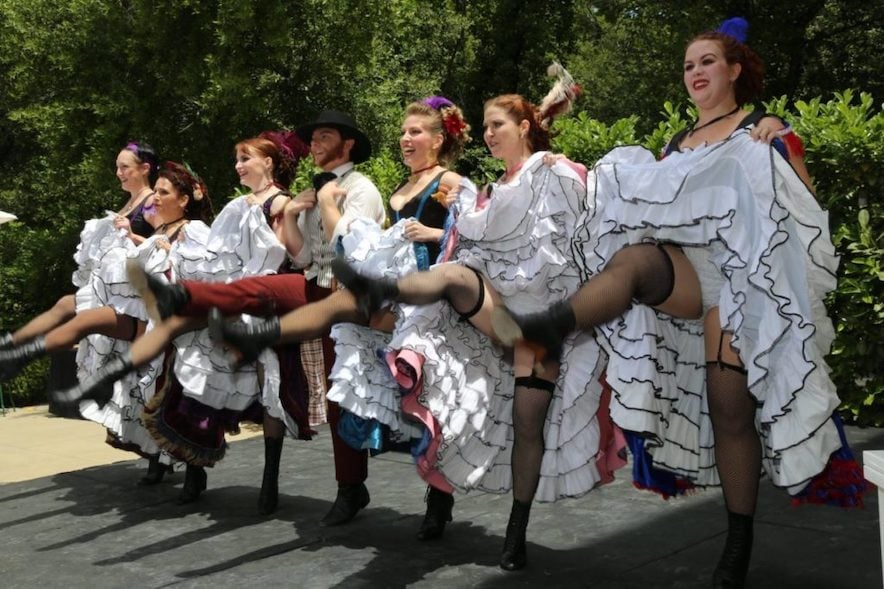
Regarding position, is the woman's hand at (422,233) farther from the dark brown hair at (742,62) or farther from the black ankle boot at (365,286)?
the dark brown hair at (742,62)

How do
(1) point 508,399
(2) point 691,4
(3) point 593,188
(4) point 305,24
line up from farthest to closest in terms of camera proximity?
(2) point 691,4, (4) point 305,24, (1) point 508,399, (3) point 593,188

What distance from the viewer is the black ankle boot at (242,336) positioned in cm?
348

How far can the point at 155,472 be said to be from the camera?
5980mm

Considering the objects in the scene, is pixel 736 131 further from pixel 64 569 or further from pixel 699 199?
pixel 64 569

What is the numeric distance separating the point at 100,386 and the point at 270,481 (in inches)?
55.0

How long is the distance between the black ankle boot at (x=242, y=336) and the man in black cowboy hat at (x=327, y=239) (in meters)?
0.68

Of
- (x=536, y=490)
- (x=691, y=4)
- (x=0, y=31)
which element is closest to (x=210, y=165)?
(x=0, y=31)

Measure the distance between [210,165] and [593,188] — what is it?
925 centimetres

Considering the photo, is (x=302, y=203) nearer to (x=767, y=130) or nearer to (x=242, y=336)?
(x=242, y=336)

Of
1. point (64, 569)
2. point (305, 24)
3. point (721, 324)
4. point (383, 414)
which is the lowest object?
point (64, 569)

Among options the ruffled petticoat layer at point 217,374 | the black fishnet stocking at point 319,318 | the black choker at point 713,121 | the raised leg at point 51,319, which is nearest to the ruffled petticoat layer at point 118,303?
the raised leg at point 51,319

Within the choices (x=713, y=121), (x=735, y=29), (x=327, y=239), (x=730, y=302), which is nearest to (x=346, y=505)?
(x=327, y=239)

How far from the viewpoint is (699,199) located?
3.37m

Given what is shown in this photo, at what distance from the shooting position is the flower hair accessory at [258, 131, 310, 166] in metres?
5.35
